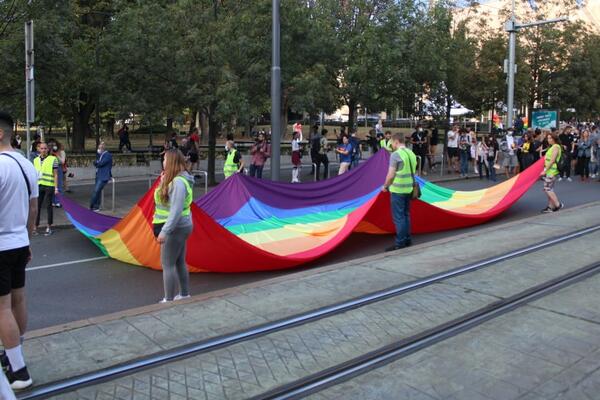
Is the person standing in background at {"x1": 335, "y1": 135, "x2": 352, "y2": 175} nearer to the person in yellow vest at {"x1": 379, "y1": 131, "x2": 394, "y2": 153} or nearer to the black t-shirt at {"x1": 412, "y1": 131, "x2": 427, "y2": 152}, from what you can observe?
the person in yellow vest at {"x1": 379, "y1": 131, "x2": 394, "y2": 153}

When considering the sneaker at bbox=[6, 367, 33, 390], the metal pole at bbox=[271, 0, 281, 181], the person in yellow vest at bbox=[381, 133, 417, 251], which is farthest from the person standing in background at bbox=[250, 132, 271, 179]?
the sneaker at bbox=[6, 367, 33, 390]

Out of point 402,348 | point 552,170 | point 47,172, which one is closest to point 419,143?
point 552,170

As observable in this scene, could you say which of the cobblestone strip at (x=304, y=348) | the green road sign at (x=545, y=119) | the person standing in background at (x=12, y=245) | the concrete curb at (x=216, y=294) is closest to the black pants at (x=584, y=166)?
the green road sign at (x=545, y=119)

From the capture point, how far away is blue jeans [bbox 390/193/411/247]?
370 inches

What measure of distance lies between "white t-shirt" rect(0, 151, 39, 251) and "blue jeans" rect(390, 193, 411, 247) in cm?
625

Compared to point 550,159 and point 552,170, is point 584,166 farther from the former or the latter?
point 550,159

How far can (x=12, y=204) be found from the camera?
13.6 ft

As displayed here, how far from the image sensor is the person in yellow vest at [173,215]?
6113 millimetres

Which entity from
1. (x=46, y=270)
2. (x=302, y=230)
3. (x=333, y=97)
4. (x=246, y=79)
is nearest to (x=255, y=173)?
(x=246, y=79)

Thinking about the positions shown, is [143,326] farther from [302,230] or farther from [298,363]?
[302,230]

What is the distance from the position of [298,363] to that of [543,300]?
3.07 m

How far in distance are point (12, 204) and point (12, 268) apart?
1.53 feet

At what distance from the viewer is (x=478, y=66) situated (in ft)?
95.7

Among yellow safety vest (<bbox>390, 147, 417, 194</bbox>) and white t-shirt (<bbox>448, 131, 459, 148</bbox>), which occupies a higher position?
white t-shirt (<bbox>448, 131, 459, 148</bbox>)
